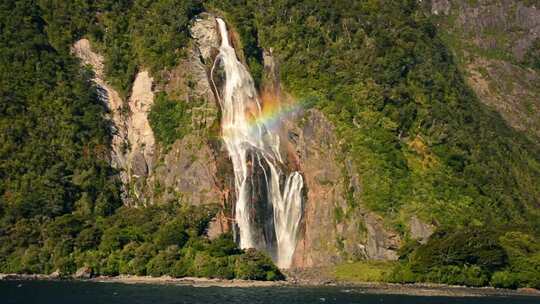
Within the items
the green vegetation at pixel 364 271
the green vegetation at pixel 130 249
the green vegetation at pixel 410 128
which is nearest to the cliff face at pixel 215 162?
the green vegetation at pixel 410 128

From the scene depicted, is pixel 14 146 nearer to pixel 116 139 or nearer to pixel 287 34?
pixel 116 139

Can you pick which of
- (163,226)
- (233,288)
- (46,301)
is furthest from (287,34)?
(46,301)

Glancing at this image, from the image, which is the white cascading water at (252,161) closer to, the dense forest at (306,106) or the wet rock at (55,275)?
the dense forest at (306,106)

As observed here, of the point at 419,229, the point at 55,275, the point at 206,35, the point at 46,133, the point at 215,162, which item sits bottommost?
the point at 55,275

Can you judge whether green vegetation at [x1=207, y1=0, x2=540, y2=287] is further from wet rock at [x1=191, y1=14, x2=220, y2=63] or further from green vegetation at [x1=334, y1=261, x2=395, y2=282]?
wet rock at [x1=191, y1=14, x2=220, y2=63]

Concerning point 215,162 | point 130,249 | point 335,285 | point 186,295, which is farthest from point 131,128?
point 186,295

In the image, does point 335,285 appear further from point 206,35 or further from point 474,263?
point 206,35
